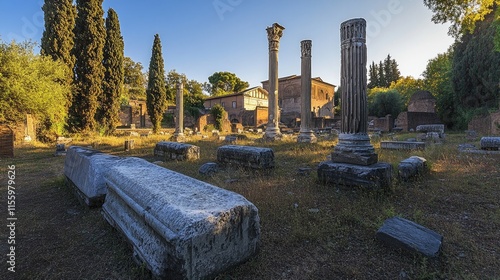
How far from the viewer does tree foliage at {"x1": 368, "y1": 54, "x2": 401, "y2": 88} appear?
186 ft

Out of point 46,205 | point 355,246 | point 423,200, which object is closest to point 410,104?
point 423,200

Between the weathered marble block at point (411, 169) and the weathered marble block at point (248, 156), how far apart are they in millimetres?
2732

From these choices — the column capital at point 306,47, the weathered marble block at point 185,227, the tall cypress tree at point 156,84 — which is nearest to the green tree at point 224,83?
the tall cypress tree at point 156,84

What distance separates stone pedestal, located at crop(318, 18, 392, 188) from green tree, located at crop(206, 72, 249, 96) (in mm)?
50465

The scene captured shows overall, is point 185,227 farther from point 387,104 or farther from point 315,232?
point 387,104

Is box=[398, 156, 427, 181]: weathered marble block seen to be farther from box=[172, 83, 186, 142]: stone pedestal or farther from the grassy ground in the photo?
box=[172, 83, 186, 142]: stone pedestal

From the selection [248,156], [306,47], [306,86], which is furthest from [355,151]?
[306,47]

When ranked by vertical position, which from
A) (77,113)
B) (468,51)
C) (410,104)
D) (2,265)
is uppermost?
(468,51)

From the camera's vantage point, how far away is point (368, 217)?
2963 mm

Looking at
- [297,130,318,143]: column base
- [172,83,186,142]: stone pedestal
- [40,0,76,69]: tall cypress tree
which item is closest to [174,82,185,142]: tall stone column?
[172,83,186,142]: stone pedestal

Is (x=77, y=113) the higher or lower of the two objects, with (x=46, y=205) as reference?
higher

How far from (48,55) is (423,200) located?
17.1 meters

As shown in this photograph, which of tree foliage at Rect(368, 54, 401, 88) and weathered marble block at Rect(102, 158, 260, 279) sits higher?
tree foliage at Rect(368, 54, 401, 88)

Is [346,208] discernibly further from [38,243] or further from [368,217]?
[38,243]
